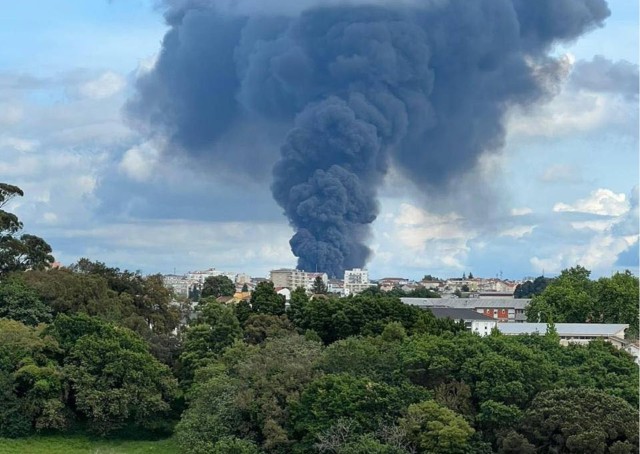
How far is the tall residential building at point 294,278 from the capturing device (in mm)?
88025

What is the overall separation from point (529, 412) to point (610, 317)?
29.4 m

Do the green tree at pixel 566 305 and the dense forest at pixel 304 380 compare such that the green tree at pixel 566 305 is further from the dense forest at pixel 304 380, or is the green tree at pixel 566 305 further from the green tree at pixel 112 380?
the green tree at pixel 112 380

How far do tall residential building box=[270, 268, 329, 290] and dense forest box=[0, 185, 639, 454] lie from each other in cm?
4833

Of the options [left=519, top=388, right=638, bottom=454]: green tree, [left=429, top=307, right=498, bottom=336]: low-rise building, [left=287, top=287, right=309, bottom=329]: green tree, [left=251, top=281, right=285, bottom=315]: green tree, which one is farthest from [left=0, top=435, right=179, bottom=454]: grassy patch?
[left=429, top=307, right=498, bottom=336]: low-rise building

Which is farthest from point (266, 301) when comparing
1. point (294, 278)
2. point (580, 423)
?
point (294, 278)

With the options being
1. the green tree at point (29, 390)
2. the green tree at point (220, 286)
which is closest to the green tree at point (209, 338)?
the green tree at point (29, 390)

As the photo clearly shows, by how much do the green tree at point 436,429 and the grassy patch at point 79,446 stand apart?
6.86 m

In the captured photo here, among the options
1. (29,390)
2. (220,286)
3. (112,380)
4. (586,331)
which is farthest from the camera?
(220,286)

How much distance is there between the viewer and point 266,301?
109 ft

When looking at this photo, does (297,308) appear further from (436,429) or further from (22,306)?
(436,429)

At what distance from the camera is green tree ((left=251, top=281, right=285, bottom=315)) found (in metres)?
33.2

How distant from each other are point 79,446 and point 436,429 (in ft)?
31.7

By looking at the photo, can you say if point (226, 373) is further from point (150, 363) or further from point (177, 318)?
point (177, 318)

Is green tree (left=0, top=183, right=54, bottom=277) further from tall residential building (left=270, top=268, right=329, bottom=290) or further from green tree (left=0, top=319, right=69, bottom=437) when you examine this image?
tall residential building (left=270, top=268, right=329, bottom=290)
